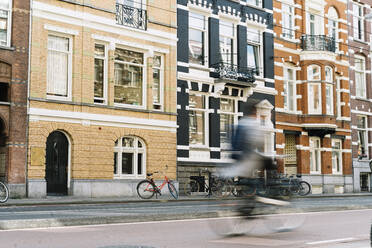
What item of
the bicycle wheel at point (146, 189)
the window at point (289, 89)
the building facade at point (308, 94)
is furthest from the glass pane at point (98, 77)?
the window at point (289, 89)

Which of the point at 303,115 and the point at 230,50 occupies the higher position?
the point at 230,50

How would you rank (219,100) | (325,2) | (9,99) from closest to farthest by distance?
(9,99) → (219,100) → (325,2)

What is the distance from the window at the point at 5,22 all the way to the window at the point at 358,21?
26.0m

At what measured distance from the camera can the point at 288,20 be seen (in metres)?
34.2

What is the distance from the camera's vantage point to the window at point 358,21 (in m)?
38.7

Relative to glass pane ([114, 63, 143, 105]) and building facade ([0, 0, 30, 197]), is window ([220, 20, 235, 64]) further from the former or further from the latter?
building facade ([0, 0, 30, 197])

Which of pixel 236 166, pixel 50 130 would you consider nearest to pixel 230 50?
pixel 50 130

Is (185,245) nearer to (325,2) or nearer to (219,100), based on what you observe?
(219,100)

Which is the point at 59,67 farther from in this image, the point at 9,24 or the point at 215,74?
the point at 215,74

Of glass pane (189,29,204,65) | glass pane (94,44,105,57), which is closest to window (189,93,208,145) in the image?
glass pane (189,29,204,65)

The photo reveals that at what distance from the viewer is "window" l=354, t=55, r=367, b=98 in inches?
1518

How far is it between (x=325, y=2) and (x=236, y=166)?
30.2m

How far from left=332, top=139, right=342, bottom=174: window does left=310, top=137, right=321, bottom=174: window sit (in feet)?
5.25

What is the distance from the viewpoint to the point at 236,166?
334 inches
